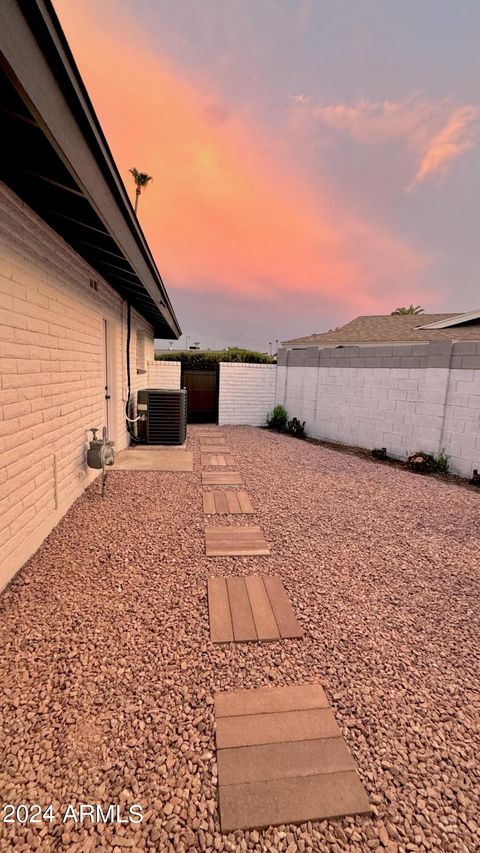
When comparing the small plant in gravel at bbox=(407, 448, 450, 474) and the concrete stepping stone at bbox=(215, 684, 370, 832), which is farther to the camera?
the small plant in gravel at bbox=(407, 448, 450, 474)

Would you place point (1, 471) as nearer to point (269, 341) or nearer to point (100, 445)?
point (100, 445)

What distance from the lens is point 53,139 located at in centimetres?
164

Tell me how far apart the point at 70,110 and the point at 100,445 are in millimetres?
3262

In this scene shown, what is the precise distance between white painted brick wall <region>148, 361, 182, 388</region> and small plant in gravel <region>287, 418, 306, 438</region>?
12.1 feet

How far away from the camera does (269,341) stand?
45.4m

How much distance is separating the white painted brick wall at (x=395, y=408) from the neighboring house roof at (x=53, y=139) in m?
5.58

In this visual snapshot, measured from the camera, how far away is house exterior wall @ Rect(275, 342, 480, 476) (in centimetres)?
577

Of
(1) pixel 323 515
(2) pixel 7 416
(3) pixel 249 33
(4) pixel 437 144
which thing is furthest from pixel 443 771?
(4) pixel 437 144

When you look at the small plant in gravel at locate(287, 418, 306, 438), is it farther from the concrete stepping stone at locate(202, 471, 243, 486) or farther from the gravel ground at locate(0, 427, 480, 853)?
the gravel ground at locate(0, 427, 480, 853)

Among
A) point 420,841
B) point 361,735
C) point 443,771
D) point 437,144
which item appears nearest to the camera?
point 420,841

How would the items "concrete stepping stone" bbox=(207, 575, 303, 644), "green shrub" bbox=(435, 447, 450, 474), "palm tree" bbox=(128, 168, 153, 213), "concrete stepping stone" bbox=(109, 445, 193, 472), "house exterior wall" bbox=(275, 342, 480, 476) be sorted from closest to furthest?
"concrete stepping stone" bbox=(207, 575, 303, 644)
"concrete stepping stone" bbox=(109, 445, 193, 472)
"house exterior wall" bbox=(275, 342, 480, 476)
"green shrub" bbox=(435, 447, 450, 474)
"palm tree" bbox=(128, 168, 153, 213)

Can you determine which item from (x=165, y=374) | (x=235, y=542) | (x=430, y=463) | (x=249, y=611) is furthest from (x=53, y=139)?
(x=165, y=374)

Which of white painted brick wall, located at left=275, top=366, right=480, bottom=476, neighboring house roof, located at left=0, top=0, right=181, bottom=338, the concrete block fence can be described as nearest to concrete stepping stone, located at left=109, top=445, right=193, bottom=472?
neighboring house roof, located at left=0, top=0, right=181, bottom=338

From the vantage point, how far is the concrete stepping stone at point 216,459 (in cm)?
614
